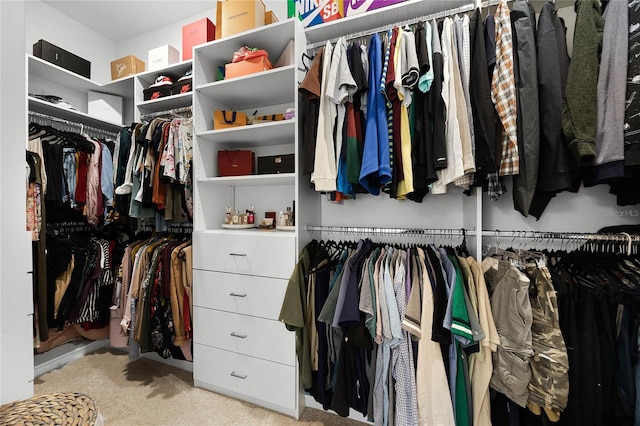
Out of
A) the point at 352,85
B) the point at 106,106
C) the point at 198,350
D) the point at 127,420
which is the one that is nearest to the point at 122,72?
the point at 106,106

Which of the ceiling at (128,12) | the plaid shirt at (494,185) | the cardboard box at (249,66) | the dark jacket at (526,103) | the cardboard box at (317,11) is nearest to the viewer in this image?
the dark jacket at (526,103)

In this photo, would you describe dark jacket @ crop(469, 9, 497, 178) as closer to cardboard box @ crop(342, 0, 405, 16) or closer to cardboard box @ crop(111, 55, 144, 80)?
cardboard box @ crop(342, 0, 405, 16)

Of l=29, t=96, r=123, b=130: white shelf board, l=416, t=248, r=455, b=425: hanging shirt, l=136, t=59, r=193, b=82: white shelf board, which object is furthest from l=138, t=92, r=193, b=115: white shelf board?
l=416, t=248, r=455, b=425: hanging shirt

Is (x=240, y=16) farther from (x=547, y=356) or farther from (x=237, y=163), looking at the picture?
(x=547, y=356)

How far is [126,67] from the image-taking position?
2.47m

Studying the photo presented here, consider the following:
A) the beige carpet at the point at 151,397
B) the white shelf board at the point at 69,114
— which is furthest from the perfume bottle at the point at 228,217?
the white shelf board at the point at 69,114

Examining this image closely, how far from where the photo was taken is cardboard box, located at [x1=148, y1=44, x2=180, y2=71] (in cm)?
230

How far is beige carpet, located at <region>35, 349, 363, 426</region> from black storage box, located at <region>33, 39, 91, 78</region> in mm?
2396

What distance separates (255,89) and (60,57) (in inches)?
66.5


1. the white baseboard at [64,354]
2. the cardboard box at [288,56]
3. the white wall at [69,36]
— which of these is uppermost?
the white wall at [69,36]

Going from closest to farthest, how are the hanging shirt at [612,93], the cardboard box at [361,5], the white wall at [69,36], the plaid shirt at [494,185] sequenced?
the hanging shirt at [612,93] < the plaid shirt at [494,185] < the cardboard box at [361,5] < the white wall at [69,36]

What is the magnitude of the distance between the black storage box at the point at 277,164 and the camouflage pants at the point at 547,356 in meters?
A: 1.45

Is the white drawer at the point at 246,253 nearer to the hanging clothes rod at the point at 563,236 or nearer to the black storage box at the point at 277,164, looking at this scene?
the black storage box at the point at 277,164

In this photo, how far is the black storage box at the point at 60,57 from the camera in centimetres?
212
